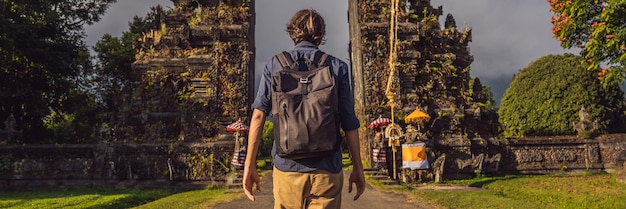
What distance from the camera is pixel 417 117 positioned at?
15094 millimetres

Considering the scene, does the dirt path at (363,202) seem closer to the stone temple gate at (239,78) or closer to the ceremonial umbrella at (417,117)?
the ceremonial umbrella at (417,117)

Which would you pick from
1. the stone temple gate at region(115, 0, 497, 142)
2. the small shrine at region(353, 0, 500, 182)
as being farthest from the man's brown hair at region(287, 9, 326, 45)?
the stone temple gate at region(115, 0, 497, 142)

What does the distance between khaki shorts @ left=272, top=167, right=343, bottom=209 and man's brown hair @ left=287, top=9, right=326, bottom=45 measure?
94cm

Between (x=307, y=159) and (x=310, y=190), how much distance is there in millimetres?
213

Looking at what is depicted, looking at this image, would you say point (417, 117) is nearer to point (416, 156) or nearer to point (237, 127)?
point (416, 156)

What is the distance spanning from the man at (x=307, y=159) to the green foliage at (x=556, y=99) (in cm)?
2802

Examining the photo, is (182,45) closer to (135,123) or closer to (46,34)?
(135,123)

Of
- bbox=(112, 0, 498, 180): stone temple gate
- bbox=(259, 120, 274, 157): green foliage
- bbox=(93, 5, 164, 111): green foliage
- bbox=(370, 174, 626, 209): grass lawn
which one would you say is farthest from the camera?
bbox=(259, 120, 274, 157): green foliage

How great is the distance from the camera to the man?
2.64 m

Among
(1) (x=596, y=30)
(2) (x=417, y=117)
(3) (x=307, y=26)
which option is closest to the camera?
(3) (x=307, y=26)

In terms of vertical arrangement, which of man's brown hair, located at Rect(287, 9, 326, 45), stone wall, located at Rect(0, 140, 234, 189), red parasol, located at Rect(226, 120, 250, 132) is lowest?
stone wall, located at Rect(0, 140, 234, 189)

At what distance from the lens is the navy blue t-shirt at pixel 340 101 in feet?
8.65

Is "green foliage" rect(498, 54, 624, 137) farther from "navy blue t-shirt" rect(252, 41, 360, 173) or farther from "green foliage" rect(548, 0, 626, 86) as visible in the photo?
"navy blue t-shirt" rect(252, 41, 360, 173)

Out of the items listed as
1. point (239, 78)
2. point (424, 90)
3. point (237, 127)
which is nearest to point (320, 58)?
point (237, 127)
